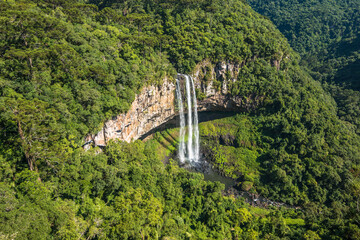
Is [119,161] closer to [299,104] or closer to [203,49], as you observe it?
[203,49]

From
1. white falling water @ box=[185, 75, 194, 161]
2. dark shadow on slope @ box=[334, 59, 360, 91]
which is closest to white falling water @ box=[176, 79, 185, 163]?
white falling water @ box=[185, 75, 194, 161]

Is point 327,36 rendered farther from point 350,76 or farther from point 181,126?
point 181,126

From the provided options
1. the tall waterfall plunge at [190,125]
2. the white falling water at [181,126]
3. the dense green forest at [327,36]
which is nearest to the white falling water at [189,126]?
the tall waterfall plunge at [190,125]

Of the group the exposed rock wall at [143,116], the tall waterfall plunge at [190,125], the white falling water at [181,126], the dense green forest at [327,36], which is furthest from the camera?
the dense green forest at [327,36]

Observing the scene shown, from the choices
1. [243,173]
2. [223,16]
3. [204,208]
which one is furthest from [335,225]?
[223,16]

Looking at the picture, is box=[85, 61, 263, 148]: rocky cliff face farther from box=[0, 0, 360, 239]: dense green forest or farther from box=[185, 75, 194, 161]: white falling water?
box=[185, 75, 194, 161]: white falling water

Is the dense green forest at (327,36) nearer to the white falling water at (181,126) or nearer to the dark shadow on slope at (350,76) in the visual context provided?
the dark shadow on slope at (350,76)

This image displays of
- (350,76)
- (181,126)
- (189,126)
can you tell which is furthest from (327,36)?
(181,126)

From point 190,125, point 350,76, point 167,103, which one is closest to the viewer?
point 167,103
